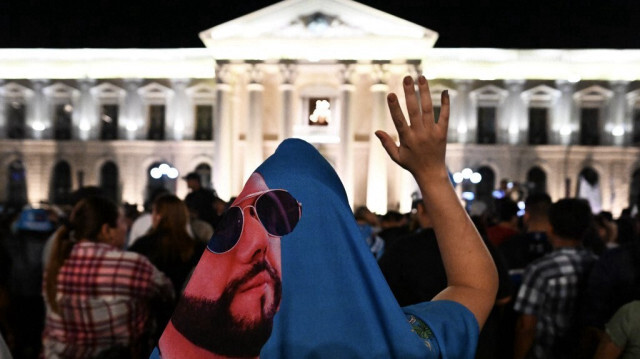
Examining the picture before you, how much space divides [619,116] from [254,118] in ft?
66.5

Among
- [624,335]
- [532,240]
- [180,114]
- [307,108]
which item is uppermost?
[307,108]

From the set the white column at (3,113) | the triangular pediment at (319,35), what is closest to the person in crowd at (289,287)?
the triangular pediment at (319,35)

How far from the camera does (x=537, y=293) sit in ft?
15.2

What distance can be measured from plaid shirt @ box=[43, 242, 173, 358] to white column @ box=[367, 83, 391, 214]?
100ft

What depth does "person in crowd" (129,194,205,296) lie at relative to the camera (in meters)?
5.11

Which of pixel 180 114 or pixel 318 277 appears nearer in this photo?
pixel 318 277

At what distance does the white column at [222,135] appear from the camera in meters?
34.7

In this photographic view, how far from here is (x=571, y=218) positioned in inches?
186

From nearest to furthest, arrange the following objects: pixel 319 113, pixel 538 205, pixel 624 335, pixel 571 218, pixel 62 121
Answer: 1. pixel 624 335
2. pixel 571 218
3. pixel 538 205
4. pixel 319 113
5. pixel 62 121

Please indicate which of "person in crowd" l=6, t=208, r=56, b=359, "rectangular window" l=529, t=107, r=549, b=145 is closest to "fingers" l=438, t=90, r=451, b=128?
"person in crowd" l=6, t=208, r=56, b=359

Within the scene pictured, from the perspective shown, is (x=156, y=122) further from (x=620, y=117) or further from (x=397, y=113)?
(x=397, y=113)

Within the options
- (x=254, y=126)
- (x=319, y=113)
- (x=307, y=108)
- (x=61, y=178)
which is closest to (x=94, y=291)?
(x=254, y=126)

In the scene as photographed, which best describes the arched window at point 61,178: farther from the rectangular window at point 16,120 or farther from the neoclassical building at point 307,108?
the rectangular window at point 16,120

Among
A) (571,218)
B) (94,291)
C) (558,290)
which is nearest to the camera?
(94,291)
